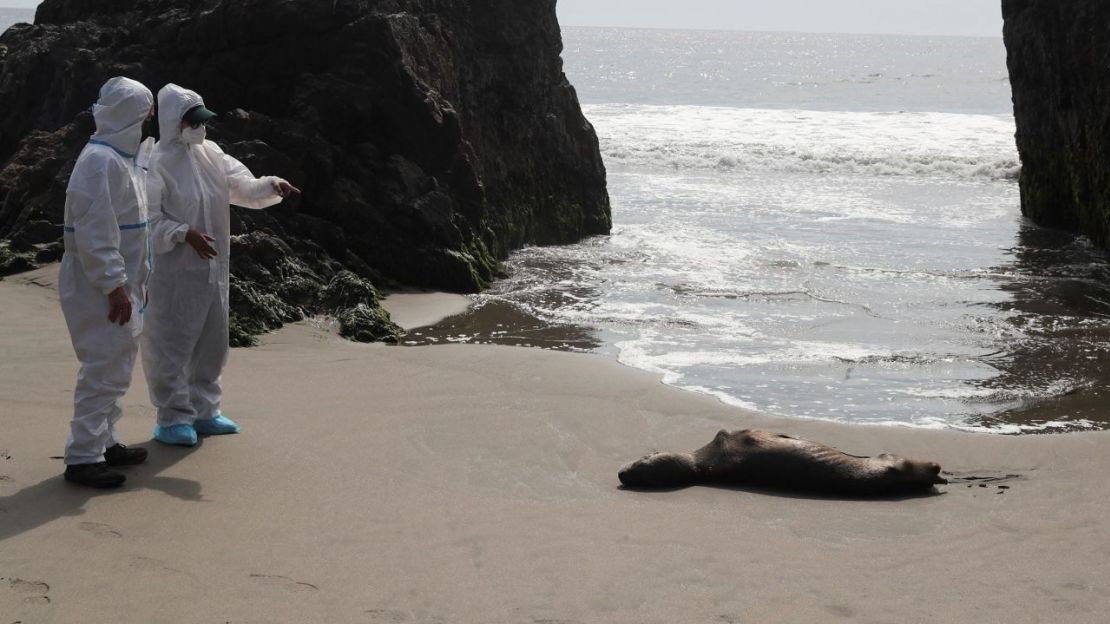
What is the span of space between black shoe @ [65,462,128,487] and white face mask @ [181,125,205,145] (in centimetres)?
183

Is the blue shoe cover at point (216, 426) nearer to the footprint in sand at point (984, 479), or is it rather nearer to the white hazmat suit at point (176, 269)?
the white hazmat suit at point (176, 269)

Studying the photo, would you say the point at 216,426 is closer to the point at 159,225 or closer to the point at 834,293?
the point at 159,225

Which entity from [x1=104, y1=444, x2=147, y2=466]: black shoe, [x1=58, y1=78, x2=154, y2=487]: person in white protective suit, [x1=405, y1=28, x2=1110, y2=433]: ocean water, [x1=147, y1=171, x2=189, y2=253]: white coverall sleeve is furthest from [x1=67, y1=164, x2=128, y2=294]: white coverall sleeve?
[x1=405, y1=28, x2=1110, y2=433]: ocean water

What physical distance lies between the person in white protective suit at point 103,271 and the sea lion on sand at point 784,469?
8.43ft

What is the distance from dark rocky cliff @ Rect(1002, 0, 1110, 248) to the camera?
14.8 m

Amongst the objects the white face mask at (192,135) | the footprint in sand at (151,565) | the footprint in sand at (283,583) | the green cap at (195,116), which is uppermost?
the green cap at (195,116)

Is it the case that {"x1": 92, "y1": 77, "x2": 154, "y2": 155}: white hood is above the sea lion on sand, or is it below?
above

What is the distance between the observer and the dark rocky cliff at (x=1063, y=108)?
48.4 ft

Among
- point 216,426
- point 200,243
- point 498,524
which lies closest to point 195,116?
point 200,243

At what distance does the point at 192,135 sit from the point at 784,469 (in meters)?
3.60

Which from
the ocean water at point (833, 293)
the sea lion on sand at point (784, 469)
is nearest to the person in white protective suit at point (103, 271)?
the sea lion on sand at point (784, 469)

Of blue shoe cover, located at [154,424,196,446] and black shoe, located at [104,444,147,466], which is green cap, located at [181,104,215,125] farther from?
black shoe, located at [104,444,147,466]

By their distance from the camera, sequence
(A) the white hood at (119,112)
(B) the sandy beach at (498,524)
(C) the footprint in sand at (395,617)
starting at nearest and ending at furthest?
(C) the footprint in sand at (395,617) < (B) the sandy beach at (498,524) < (A) the white hood at (119,112)

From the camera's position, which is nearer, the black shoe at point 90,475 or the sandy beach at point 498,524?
the sandy beach at point 498,524
